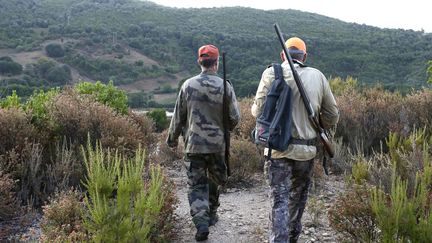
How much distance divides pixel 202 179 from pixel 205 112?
753 millimetres

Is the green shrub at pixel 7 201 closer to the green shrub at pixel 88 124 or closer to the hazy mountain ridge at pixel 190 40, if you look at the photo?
the green shrub at pixel 88 124

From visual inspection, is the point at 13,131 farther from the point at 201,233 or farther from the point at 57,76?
the point at 57,76

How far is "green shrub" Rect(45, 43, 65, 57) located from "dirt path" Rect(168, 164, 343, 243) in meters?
44.3

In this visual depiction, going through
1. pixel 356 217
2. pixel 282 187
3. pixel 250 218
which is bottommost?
pixel 250 218

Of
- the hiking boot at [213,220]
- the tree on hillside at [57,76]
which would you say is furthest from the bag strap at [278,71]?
the tree on hillside at [57,76]

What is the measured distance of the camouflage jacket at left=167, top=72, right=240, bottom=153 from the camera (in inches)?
206

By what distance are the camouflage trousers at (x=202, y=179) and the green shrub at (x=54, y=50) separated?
46551 mm

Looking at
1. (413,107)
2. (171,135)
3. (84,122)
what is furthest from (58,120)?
(413,107)

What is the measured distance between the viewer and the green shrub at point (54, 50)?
4869 centimetres

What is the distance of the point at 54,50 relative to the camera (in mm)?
48688

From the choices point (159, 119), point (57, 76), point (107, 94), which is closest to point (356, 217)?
point (107, 94)

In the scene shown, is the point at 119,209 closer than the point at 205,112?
Yes

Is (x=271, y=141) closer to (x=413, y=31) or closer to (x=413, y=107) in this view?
(x=413, y=107)

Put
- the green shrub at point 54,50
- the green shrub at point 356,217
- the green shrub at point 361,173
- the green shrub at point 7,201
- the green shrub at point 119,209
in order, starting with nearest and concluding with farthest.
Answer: the green shrub at point 119,209
the green shrub at point 356,217
the green shrub at point 7,201
the green shrub at point 361,173
the green shrub at point 54,50
